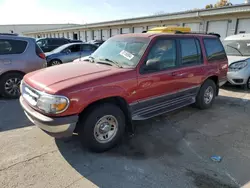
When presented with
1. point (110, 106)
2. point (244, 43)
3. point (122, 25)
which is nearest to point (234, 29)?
point (244, 43)

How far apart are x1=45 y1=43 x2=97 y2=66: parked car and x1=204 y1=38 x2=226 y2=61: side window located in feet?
19.1

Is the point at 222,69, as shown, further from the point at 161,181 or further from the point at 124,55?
the point at 161,181

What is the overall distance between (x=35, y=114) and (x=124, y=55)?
5.80 feet

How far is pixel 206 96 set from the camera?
5078 millimetres

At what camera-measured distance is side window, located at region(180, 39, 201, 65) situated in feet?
13.5

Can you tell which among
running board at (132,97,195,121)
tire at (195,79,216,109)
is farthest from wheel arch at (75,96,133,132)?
tire at (195,79,216,109)

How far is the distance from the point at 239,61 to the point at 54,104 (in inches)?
261

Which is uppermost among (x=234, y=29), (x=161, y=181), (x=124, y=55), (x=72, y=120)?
(x=234, y=29)

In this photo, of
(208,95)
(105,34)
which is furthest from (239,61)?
(105,34)

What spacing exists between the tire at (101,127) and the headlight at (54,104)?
1.30 ft

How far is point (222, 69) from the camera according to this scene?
5.27m

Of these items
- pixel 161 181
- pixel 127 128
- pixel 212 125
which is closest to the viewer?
pixel 161 181

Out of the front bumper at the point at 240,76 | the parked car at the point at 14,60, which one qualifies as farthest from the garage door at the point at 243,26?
the parked car at the point at 14,60

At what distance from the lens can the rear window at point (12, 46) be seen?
5.52 metres
